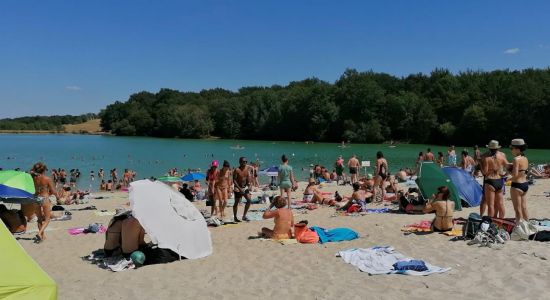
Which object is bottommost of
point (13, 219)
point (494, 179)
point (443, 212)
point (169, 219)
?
point (13, 219)

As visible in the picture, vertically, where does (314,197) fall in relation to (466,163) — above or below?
below

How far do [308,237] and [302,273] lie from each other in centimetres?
198

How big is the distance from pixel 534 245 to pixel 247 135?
91156mm

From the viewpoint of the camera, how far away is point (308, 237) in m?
8.73

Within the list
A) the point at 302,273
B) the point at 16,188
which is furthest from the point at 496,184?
the point at 16,188

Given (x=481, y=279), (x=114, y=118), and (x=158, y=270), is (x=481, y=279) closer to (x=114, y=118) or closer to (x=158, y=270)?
(x=158, y=270)

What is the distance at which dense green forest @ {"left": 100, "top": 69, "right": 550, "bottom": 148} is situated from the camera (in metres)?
62.8

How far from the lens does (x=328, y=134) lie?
84812 millimetres

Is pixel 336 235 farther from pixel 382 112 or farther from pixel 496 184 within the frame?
pixel 382 112

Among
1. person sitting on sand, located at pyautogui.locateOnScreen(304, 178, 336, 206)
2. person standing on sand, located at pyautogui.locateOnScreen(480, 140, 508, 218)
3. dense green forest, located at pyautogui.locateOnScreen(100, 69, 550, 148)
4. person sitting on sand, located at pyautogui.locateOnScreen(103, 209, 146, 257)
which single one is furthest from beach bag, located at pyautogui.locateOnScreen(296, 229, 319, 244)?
dense green forest, located at pyautogui.locateOnScreen(100, 69, 550, 148)

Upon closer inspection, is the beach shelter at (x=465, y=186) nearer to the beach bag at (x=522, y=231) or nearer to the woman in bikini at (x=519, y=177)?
the woman in bikini at (x=519, y=177)

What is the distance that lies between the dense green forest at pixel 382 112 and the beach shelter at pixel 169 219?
6234cm

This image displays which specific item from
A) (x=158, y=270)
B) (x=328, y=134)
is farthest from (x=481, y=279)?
(x=328, y=134)

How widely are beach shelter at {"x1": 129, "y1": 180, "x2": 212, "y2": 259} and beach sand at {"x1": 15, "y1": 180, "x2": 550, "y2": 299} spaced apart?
0.92 feet
